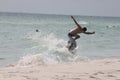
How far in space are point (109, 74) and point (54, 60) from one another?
4143mm

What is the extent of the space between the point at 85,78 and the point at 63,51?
5.18 metres

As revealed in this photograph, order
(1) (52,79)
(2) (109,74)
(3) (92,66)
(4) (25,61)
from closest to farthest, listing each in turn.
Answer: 1. (1) (52,79)
2. (2) (109,74)
3. (3) (92,66)
4. (4) (25,61)

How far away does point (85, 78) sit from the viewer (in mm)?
8625

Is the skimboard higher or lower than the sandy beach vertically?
lower

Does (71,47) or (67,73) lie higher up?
(67,73)

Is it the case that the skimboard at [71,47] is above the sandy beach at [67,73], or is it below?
below

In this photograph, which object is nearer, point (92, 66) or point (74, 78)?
point (74, 78)

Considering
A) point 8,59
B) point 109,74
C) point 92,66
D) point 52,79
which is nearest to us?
point 52,79

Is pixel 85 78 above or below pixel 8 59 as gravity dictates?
above

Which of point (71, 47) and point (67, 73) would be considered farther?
point (71, 47)

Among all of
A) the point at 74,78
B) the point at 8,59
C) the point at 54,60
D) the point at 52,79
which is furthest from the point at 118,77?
the point at 8,59

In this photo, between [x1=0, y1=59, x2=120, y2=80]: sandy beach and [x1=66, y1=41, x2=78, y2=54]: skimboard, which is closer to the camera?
[x1=0, y1=59, x2=120, y2=80]: sandy beach

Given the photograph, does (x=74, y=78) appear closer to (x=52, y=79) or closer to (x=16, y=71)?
(x=52, y=79)

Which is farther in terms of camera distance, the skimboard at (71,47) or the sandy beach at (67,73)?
the skimboard at (71,47)
